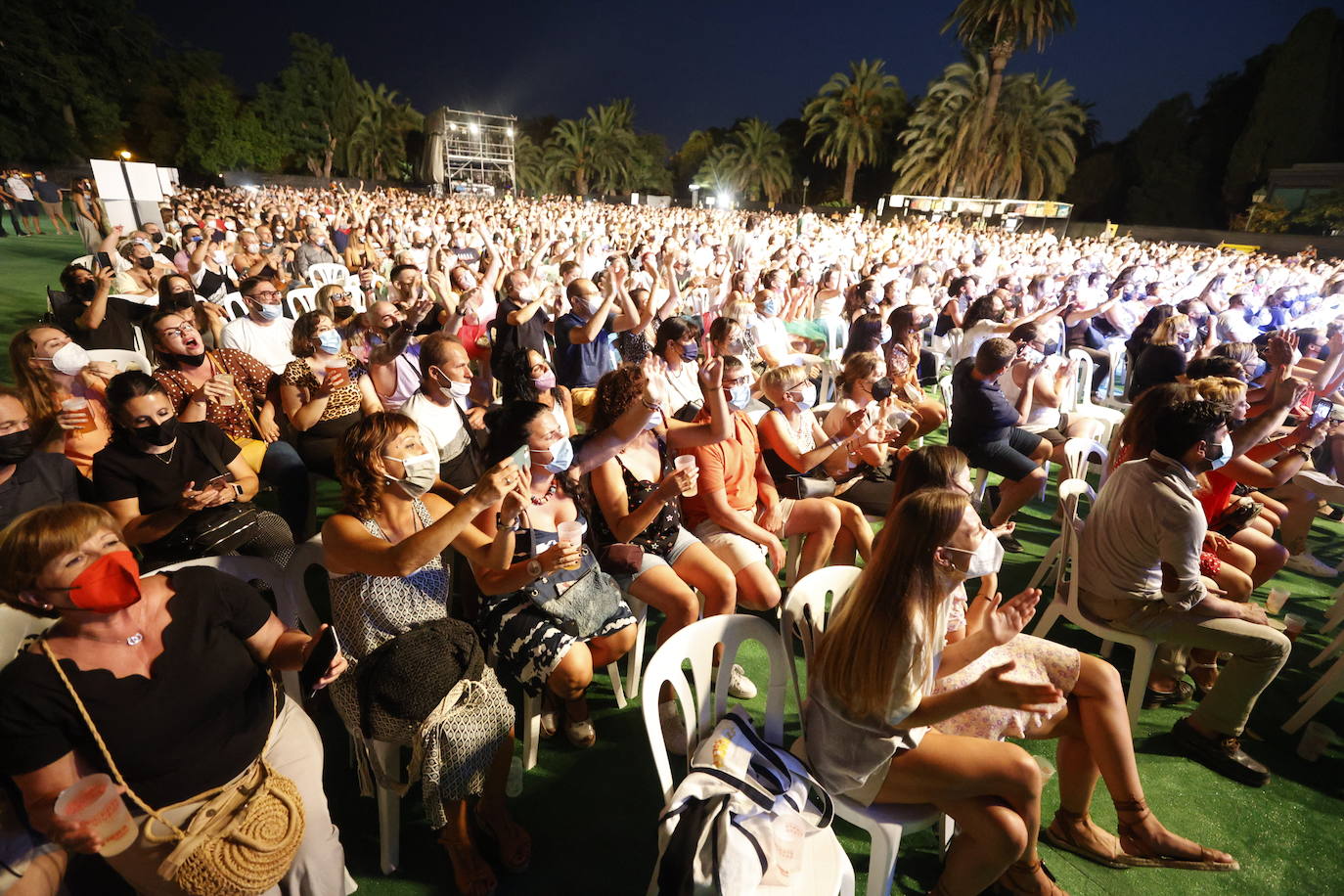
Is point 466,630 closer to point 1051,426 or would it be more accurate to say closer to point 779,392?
point 779,392

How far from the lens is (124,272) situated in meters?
6.75

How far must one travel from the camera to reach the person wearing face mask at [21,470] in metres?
2.58

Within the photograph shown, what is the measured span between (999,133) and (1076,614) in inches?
1648

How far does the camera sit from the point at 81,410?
3.34m

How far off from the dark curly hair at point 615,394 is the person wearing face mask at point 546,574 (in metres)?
0.10

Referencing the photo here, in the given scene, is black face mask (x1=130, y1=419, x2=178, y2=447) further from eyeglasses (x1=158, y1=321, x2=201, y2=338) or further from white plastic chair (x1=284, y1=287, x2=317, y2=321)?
white plastic chair (x1=284, y1=287, x2=317, y2=321)

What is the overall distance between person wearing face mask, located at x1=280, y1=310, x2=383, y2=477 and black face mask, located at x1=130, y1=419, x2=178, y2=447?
107cm

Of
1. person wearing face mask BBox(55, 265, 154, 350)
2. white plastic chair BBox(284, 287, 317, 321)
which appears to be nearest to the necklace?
person wearing face mask BBox(55, 265, 154, 350)

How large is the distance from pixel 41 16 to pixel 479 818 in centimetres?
5133

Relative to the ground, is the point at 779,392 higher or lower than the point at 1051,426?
higher

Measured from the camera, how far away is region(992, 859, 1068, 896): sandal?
2279mm

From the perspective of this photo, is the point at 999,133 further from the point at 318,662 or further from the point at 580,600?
the point at 318,662

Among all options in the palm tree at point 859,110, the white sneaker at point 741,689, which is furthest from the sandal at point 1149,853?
the palm tree at point 859,110

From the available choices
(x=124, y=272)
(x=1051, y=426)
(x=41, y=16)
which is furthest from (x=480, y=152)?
(x=1051, y=426)
